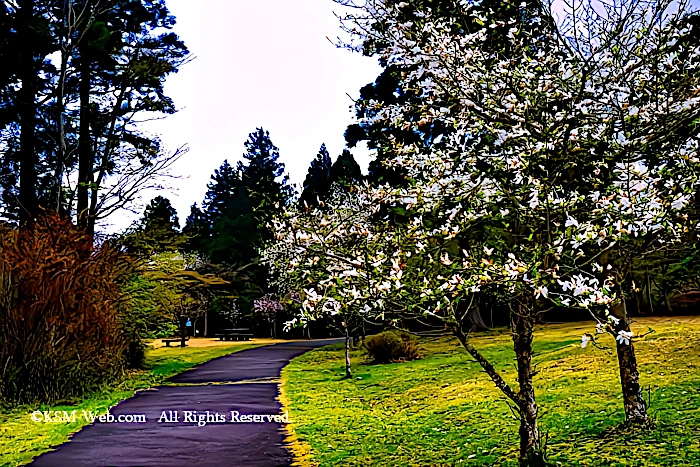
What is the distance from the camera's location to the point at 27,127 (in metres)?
20.2

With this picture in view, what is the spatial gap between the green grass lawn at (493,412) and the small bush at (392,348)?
229 centimetres

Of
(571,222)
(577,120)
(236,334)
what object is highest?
(577,120)

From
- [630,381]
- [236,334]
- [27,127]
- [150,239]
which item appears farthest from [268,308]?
[630,381]

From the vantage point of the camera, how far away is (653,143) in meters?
4.90

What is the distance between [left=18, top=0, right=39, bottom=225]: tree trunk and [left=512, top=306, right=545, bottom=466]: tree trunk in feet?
59.4

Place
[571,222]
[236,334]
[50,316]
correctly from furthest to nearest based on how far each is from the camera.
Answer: [236,334]
[50,316]
[571,222]

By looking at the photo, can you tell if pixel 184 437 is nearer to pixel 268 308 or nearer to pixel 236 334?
pixel 268 308

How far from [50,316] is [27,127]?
10.7 metres

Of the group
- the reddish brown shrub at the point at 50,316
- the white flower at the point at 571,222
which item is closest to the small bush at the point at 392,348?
the reddish brown shrub at the point at 50,316

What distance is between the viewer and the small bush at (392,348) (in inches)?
711

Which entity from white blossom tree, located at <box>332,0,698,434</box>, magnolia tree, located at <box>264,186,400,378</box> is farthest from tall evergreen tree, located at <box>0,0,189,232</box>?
white blossom tree, located at <box>332,0,698,434</box>

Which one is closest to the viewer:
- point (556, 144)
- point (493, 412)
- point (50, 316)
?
point (556, 144)

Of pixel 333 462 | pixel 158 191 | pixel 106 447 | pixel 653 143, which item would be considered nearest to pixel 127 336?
pixel 158 191

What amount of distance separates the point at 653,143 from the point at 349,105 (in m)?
2.88
